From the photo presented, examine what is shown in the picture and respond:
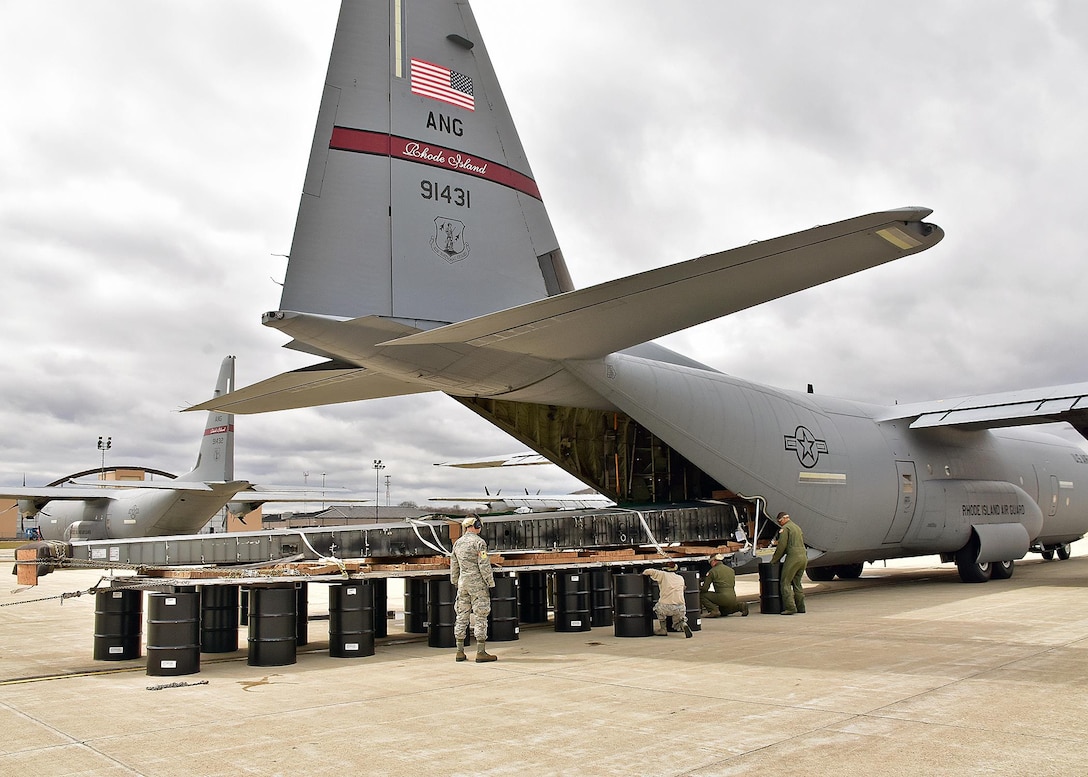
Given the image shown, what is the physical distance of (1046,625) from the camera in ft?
33.0

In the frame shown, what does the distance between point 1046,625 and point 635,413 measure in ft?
18.2

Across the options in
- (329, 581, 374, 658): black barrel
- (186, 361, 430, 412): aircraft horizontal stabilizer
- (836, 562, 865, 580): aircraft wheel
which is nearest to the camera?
(329, 581, 374, 658): black barrel

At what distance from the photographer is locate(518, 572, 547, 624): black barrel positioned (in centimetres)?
1226

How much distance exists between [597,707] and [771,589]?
22.9 feet

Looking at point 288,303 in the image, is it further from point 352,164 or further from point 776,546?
point 776,546

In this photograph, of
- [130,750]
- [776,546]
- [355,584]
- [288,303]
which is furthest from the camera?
[776,546]

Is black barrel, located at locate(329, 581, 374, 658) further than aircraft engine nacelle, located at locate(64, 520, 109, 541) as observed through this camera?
No

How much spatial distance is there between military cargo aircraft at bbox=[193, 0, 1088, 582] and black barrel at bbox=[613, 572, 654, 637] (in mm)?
2651

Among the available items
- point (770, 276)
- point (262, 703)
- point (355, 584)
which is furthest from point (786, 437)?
point (262, 703)

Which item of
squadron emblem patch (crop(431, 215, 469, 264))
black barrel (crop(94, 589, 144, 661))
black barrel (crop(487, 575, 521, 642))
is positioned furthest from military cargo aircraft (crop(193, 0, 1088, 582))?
black barrel (crop(94, 589, 144, 661))

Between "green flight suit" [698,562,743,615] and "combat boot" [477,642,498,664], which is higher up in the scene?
"green flight suit" [698,562,743,615]

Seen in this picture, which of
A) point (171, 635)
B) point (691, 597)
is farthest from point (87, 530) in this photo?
point (691, 597)

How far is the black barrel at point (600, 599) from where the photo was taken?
11.3 metres

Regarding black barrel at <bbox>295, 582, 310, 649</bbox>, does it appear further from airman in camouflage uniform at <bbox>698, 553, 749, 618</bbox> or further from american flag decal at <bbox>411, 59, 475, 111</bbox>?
american flag decal at <bbox>411, 59, 475, 111</bbox>
